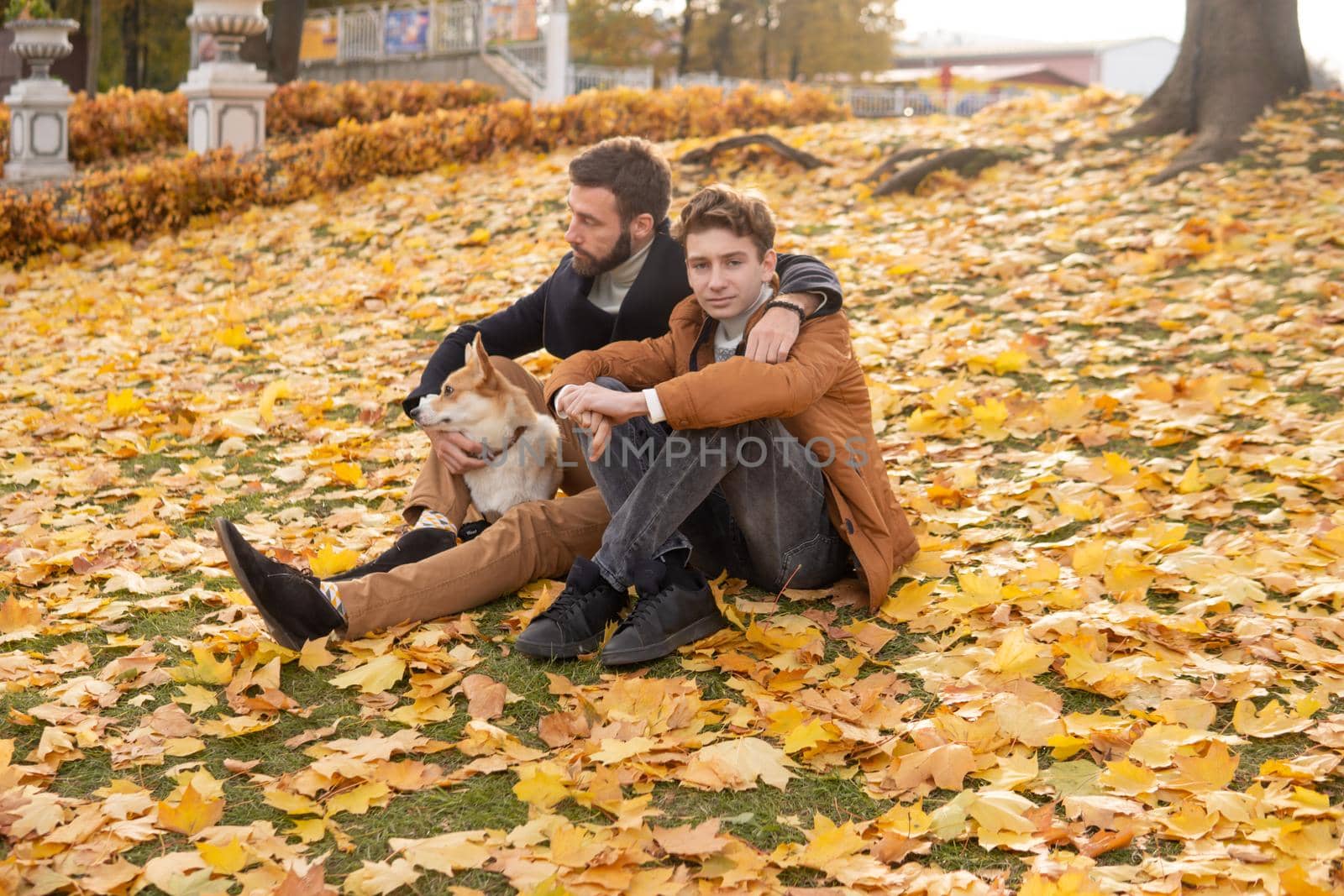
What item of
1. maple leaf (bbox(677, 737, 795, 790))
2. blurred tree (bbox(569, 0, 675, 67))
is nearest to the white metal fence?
blurred tree (bbox(569, 0, 675, 67))

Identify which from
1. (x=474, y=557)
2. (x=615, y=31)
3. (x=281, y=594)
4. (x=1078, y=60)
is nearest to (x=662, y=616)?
(x=474, y=557)

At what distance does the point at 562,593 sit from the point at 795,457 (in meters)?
0.77

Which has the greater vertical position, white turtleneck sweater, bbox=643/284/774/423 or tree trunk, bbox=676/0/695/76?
tree trunk, bbox=676/0/695/76

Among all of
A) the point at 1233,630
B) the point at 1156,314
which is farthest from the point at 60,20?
the point at 1233,630

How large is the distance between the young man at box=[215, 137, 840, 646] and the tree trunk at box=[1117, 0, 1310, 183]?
20.4 feet

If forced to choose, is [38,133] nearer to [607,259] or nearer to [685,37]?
[607,259]

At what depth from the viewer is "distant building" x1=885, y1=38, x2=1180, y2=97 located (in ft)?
180

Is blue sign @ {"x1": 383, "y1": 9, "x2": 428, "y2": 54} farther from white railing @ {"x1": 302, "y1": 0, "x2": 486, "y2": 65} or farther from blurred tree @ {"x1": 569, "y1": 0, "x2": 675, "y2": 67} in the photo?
blurred tree @ {"x1": 569, "y1": 0, "x2": 675, "y2": 67}

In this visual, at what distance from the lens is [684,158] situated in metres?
10.8

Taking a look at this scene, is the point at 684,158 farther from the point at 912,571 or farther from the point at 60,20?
the point at 60,20

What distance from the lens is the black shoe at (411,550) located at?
3562 millimetres

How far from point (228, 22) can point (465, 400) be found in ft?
36.1

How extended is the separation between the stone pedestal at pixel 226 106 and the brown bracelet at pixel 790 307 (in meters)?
10.8

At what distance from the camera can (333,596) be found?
329 centimetres
